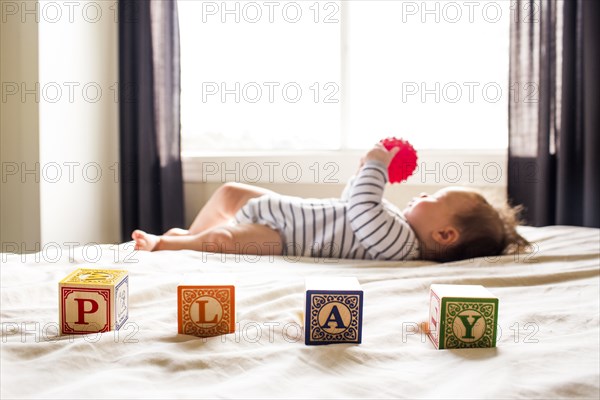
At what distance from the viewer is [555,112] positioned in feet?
8.23

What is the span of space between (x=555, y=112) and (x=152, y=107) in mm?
1875

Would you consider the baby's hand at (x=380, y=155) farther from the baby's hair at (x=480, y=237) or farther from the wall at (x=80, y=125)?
the wall at (x=80, y=125)

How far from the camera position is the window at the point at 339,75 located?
2.79 metres

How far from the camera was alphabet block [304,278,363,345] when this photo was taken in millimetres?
833

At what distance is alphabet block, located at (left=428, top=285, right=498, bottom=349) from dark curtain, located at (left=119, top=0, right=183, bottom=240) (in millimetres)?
2169

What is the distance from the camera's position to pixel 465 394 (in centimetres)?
67

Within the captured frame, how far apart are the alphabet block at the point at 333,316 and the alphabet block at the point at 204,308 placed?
0.42 feet

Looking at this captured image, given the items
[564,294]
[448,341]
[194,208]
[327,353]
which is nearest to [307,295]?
[327,353]

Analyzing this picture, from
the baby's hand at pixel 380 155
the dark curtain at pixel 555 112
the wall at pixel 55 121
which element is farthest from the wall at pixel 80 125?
the dark curtain at pixel 555 112

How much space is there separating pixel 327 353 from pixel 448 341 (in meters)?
0.19

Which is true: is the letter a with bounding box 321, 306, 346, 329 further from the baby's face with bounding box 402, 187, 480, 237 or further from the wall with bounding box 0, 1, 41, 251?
the wall with bounding box 0, 1, 41, 251

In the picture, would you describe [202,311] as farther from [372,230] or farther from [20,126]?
[20,126]

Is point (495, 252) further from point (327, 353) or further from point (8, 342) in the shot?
point (8, 342)

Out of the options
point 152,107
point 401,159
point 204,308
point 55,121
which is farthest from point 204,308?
point 152,107
